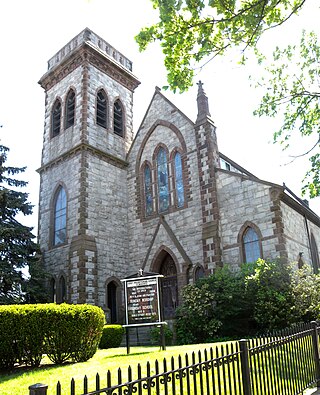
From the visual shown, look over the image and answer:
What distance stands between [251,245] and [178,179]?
6037mm

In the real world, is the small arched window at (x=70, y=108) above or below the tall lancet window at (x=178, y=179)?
above

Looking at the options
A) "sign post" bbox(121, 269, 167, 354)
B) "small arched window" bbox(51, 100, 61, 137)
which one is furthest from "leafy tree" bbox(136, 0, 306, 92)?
"small arched window" bbox(51, 100, 61, 137)

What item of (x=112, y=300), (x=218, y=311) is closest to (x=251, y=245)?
(x=218, y=311)

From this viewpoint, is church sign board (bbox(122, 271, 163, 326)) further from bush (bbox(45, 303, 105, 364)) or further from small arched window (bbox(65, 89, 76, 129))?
small arched window (bbox(65, 89, 76, 129))

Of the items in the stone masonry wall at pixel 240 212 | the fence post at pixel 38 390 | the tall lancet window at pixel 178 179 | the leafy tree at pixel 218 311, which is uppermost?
the tall lancet window at pixel 178 179

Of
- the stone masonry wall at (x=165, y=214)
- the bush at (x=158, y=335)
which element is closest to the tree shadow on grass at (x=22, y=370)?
the bush at (x=158, y=335)

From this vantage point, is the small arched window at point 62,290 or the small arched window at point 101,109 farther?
the small arched window at point 101,109

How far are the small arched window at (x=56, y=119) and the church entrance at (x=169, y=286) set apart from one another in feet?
37.2

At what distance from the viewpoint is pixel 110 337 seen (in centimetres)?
1552

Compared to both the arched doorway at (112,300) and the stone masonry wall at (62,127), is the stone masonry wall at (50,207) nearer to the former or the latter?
the stone masonry wall at (62,127)

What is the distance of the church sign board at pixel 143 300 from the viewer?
11.6m

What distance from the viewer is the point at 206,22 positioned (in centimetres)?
800

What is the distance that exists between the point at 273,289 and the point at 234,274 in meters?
2.55

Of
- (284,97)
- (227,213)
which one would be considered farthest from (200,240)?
(284,97)
